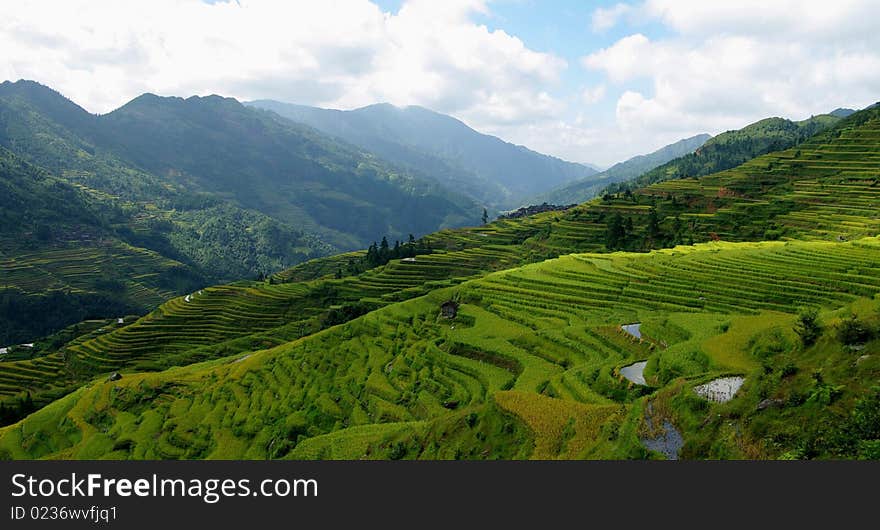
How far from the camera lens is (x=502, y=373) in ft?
101

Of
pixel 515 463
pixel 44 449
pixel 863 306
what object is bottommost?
pixel 44 449

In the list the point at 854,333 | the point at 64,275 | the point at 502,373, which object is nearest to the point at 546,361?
the point at 502,373

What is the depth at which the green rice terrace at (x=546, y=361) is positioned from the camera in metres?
13.6

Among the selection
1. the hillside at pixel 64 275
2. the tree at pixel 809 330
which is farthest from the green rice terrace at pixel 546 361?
the hillside at pixel 64 275

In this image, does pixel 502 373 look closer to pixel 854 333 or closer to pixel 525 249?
pixel 854 333

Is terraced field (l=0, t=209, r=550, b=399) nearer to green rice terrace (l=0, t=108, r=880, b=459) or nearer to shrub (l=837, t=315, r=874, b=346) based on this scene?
green rice terrace (l=0, t=108, r=880, b=459)

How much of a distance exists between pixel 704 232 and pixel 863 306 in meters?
66.0

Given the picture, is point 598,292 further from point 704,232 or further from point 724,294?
point 704,232

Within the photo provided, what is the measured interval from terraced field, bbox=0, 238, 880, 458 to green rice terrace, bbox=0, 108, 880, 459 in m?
0.14

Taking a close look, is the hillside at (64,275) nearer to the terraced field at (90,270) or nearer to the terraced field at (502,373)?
the terraced field at (90,270)

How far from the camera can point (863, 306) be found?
1734 cm

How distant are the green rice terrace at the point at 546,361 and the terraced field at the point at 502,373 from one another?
5.3 inches

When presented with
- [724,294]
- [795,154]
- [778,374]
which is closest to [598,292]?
[724,294]

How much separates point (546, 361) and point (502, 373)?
274cm
